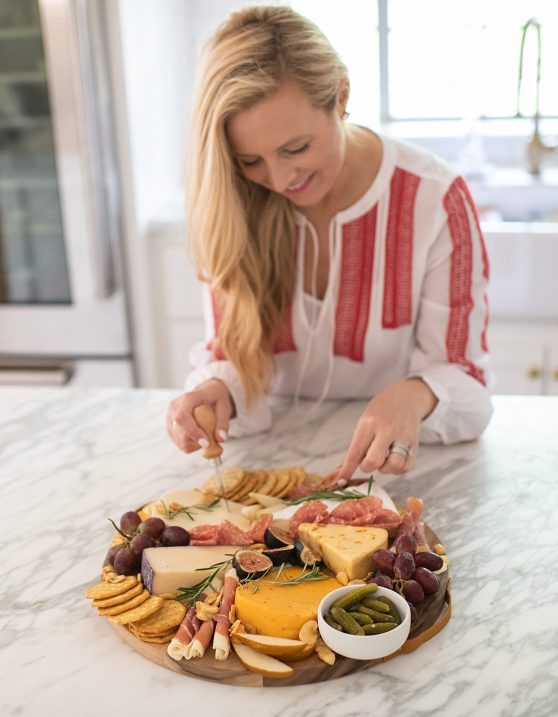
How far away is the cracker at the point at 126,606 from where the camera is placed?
1158 mm

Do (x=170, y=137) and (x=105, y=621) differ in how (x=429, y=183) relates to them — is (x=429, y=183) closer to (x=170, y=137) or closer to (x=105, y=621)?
(x=105, y=621)

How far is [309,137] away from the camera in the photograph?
60.3 inches

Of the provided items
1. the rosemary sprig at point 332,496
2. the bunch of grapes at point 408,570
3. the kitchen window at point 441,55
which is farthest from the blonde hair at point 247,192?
the kitchen window at point 441,55

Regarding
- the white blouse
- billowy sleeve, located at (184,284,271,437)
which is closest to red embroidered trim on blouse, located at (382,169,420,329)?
the white blouse

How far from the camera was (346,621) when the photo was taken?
41.9 inches

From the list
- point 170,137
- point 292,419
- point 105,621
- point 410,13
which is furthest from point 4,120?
point 105,621

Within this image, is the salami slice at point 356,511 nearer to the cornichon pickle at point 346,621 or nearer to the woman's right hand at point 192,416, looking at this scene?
the cornichon pickle at point 346,621

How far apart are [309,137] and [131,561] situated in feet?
2.45

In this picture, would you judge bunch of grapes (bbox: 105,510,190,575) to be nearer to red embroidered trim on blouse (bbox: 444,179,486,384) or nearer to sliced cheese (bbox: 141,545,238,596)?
sliced cheese (bbox: 141,545,238,596)

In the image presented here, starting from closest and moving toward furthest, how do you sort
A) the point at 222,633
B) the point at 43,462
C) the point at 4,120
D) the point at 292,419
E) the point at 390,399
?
the point at 222,633 → the point at 390,399 → the point at 43,462 → the point at 292,419 → the point at 4,120

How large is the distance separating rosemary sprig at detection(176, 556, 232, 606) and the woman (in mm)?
290

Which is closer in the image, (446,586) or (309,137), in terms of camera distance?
(446,586)

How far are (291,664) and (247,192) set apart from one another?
36.3 inches

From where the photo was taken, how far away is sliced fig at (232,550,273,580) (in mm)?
1179
